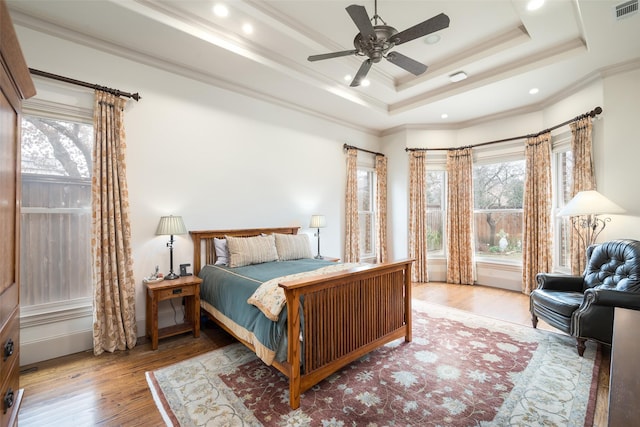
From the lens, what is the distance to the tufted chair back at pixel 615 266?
2.67 m

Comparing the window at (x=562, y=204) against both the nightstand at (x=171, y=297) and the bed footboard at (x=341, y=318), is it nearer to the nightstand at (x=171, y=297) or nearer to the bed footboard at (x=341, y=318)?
the bed footboard at (x=341, y=318)

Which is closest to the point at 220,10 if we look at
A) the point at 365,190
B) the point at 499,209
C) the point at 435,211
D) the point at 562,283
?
the point at 365,190

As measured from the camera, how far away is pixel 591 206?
3229mm

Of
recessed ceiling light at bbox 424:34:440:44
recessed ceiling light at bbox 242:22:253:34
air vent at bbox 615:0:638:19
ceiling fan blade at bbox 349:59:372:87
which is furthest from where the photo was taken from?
recessed ceiling light at bbox 424:34:440:44

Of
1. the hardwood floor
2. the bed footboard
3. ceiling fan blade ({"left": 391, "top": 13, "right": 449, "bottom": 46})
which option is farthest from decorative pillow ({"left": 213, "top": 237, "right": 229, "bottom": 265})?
ceiling fan blade ({"left": 391, "top": 13, "right": 449, "bottom": 46})

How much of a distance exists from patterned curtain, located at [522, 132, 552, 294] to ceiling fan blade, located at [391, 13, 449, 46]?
3487mm

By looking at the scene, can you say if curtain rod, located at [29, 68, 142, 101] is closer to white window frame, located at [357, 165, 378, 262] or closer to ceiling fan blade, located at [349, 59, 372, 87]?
ceiling fan blade, located at [349, 59, 372, 87]

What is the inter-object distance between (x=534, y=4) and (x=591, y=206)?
7.17 ft

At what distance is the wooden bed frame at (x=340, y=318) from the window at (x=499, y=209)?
10.6ft

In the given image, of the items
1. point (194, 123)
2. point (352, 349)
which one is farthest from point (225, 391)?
point (194, 123)

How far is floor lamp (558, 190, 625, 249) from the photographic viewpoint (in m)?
3.19

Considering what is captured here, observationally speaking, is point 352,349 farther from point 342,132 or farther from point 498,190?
point 498,190

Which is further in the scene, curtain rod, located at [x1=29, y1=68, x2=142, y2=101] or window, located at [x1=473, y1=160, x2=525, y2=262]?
window, located at [x1=473, y1=160, x2=525, y2=262]

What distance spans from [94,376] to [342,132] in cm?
475
